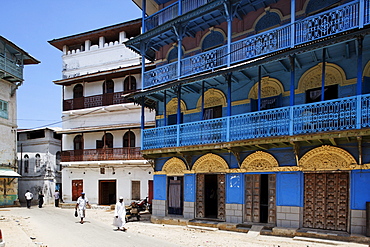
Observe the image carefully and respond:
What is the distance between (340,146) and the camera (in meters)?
11.2

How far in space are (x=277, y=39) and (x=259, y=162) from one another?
4944mm

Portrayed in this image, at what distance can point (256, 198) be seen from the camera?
13312 mm

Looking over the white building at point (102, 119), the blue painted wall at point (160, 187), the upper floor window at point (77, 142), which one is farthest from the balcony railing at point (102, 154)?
the blue painted wall at point (160, 187)

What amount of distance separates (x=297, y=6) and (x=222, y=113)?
5.60m

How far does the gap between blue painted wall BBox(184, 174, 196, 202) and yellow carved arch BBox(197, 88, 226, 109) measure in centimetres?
351

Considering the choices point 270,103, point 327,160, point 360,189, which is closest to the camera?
point 360,189

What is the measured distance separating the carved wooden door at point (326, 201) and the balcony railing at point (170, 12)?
936cm

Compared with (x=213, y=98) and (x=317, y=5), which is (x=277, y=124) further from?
(x=317, y=5)

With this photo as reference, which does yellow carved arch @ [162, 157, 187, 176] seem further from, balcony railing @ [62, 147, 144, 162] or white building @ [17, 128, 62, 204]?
white building @ [17, 128, 62, 204]

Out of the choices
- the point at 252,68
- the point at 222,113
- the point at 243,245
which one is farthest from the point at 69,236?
the point at 252,68

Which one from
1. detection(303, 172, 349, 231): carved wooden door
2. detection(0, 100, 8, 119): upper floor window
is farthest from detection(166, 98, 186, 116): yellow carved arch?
detection(0, 100, 8, 119): upper floor window

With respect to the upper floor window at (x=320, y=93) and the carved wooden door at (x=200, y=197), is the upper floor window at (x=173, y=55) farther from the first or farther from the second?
the upper floor window at (x=320, y=93)

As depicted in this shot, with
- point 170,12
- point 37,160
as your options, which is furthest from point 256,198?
point 37,160

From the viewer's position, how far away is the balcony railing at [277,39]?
35.1 ft
